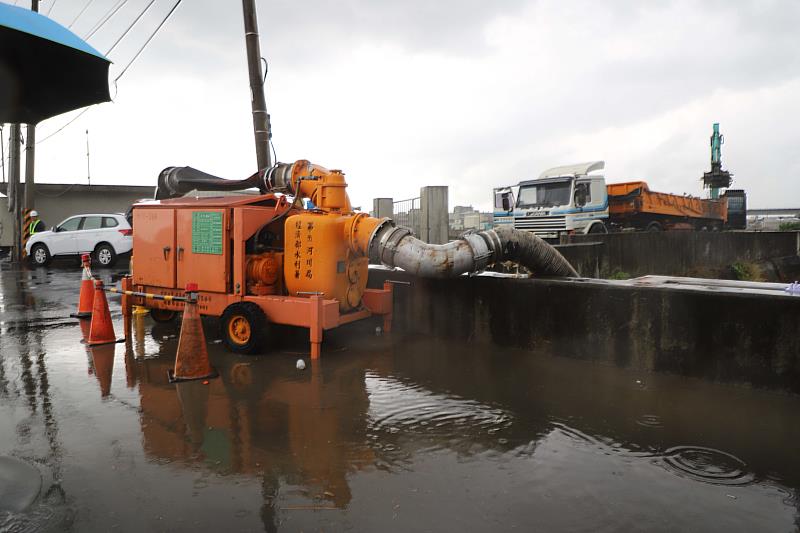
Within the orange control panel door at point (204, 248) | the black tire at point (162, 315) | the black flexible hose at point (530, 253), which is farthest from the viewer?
the black tire at point (162, 315)

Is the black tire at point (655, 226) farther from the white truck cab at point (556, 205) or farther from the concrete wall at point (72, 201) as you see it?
the concrete wall at point (72, 201)

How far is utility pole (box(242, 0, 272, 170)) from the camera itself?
10.4 metres

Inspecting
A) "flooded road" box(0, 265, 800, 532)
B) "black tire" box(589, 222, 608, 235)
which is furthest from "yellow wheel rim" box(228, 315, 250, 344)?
"black tire" box(589, 222, 608, 235)

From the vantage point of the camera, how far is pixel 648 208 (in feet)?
74.5

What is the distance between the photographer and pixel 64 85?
12.4 feet

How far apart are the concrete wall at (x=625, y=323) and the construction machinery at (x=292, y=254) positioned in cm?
50

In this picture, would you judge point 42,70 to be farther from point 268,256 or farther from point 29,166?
point 29,166

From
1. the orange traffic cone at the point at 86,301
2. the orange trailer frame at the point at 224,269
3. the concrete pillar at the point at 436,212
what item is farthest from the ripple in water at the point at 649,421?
the concrete pillar at the point at 436,212

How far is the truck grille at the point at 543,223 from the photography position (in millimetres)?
18297

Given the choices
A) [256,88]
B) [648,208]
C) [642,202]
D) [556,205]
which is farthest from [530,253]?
[648,208]

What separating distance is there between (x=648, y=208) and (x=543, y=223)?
22.1 ft

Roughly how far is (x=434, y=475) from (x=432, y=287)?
4160mm

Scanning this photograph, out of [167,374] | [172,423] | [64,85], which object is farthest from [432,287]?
[64,85]

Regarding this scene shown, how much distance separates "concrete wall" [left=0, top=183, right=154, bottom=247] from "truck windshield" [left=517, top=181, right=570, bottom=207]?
55.5 feet
